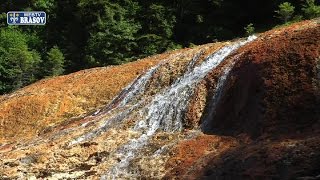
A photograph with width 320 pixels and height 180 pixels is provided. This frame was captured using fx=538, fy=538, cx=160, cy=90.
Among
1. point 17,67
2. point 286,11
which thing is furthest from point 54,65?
point 286,11

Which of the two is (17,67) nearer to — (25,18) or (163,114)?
(25,18)

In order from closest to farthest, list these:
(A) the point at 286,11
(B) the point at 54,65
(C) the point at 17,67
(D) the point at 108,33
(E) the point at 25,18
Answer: (E) the point at 25,18 < (A) the point at 286,11 < (D) the point at 108,33 < (B) the point at 54,65 < (C) the point at 17,67

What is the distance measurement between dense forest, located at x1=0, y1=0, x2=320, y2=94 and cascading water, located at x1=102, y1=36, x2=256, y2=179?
65.1 feet

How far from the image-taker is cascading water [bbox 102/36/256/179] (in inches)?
594

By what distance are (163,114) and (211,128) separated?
87.2 inches

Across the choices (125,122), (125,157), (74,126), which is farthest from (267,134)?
(74,126)

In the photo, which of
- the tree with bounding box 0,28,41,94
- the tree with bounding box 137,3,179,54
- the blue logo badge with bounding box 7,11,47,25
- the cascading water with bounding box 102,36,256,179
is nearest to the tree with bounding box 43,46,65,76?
the tree with bounding box 0,28,41,94

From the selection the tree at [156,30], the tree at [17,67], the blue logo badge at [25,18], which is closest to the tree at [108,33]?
the tree at [156,30]

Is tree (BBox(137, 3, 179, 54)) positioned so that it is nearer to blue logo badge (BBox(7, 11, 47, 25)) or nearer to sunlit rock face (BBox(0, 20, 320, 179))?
sunlit rock face (BBox(0, 20, 320, 179))

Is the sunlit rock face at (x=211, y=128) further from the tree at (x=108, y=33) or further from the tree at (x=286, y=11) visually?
the tree at (x=108, y=33)

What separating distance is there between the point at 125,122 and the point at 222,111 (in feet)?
11.6

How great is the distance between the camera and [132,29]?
4381 centimetres

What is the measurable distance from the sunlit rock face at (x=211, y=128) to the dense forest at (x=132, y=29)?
20603 mm

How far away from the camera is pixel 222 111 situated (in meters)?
16.0
